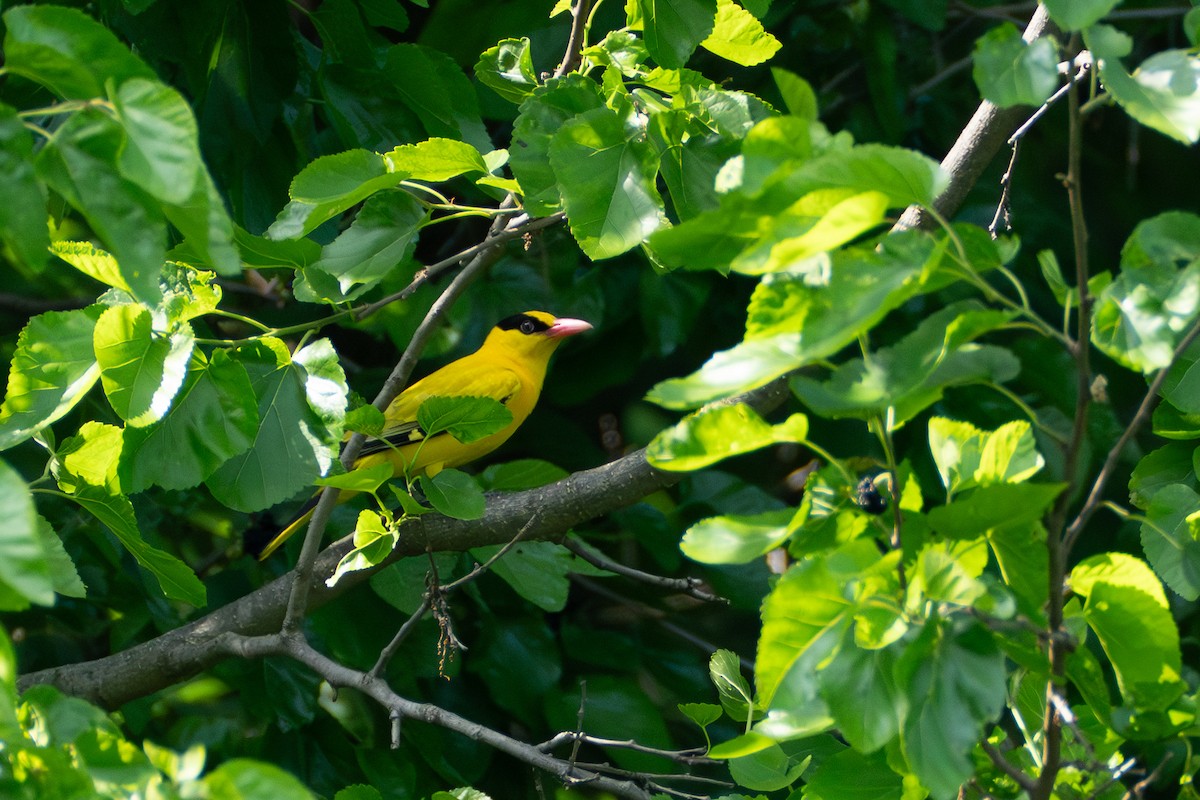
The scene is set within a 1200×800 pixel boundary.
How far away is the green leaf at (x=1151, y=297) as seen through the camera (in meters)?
1.32

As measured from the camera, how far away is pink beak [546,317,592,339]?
4480mm

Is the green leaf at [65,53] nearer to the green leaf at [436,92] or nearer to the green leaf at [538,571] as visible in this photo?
the green leaf at [436,92]

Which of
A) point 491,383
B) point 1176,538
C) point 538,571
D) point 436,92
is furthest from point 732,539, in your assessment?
point 491,383

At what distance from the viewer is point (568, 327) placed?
4496 millimetres

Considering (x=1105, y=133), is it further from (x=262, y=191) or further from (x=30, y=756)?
(x=30, y=756)

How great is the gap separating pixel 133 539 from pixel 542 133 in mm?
1037

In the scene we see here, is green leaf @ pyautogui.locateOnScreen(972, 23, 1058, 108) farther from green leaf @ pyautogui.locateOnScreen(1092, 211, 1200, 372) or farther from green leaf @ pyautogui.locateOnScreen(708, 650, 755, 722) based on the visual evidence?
green leaf @ pyautogui.locateOnScreen(708, 650, 755, 722)

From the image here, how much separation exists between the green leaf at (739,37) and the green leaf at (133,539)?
4.48ft

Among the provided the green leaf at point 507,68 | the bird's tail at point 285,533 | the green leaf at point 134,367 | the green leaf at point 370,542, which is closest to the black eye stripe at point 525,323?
the bird's tail at point 285,533

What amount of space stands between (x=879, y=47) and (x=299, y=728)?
2967 millimetres

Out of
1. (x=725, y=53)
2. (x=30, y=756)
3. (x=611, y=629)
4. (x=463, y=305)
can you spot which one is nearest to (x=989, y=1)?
(x=463, y=305)

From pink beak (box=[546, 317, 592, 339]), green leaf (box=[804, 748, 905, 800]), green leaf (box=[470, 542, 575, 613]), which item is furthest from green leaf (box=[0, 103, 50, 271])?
pink beak (box=[546, 317, 592, 339])

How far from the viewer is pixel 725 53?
2.40 metres

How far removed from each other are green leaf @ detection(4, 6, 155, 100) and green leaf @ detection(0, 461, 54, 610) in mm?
415
